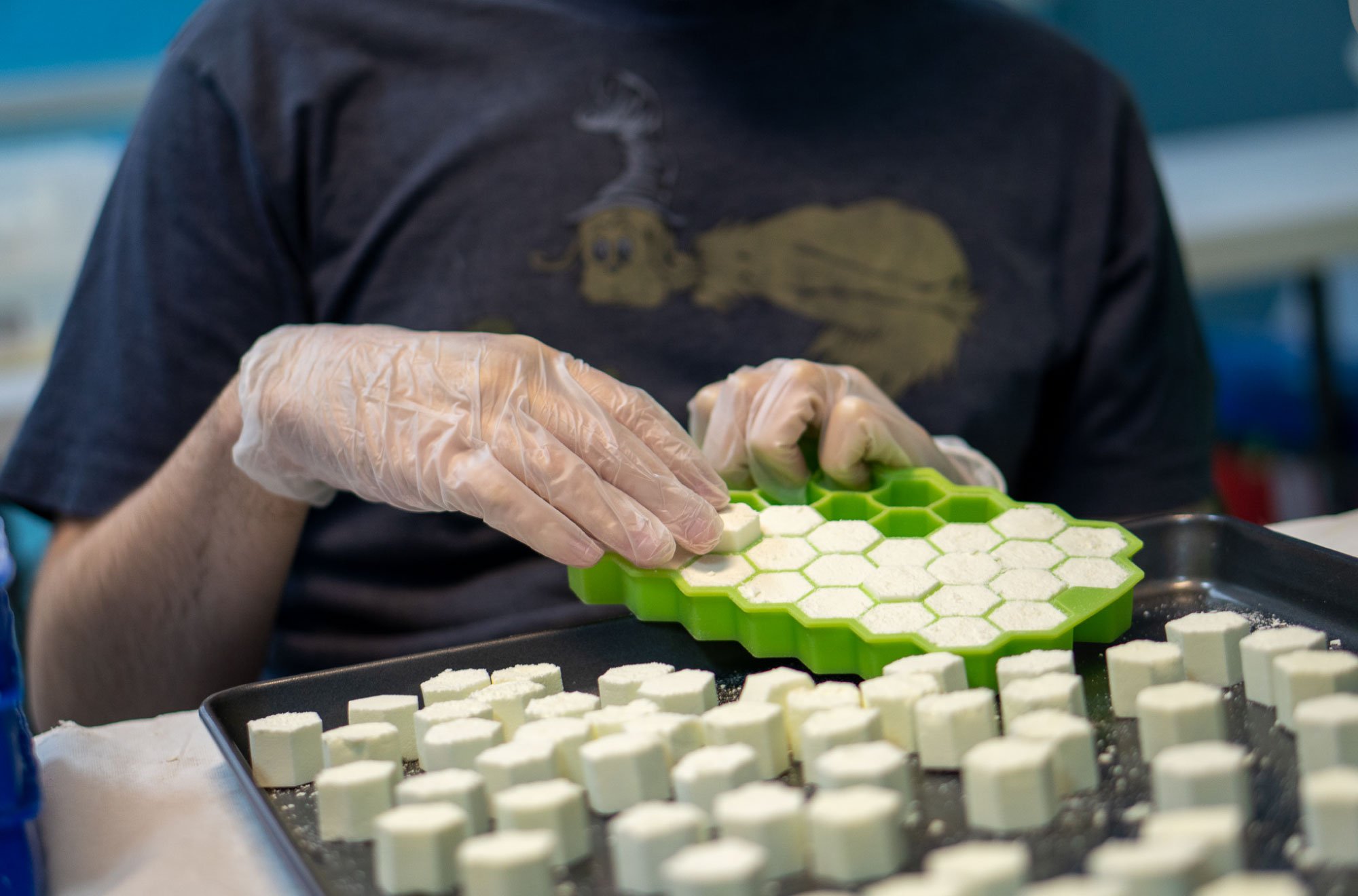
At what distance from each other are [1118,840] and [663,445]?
1.37ft

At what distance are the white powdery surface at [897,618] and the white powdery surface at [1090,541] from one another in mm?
125

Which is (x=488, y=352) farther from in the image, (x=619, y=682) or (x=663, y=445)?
(x=619, y=682)

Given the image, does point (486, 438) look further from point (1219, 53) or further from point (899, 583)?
point (1219, 53)

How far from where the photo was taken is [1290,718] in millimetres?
611

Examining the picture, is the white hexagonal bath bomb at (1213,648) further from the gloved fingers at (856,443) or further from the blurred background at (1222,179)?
the blurred background at (1222,179)

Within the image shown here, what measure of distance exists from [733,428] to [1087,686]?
0.34 meters

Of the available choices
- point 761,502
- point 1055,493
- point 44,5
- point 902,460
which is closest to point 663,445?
point 761,502

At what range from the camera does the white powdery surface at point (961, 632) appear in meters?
0.69

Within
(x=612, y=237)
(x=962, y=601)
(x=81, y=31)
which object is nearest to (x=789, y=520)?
(x=962, y=601)

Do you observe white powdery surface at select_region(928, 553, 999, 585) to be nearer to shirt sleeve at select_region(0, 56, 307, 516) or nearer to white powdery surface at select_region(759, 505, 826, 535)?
white powdery surface at select_region(759, 505, 826, 535)

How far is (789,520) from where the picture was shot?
0.85 m

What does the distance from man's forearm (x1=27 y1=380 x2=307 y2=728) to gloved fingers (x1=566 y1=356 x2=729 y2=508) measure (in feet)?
1.01

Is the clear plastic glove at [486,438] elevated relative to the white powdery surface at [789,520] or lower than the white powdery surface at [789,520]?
elevated

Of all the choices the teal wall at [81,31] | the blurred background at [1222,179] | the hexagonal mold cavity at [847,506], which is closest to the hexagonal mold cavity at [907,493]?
the hexagonal mold cavity at [847,506]
